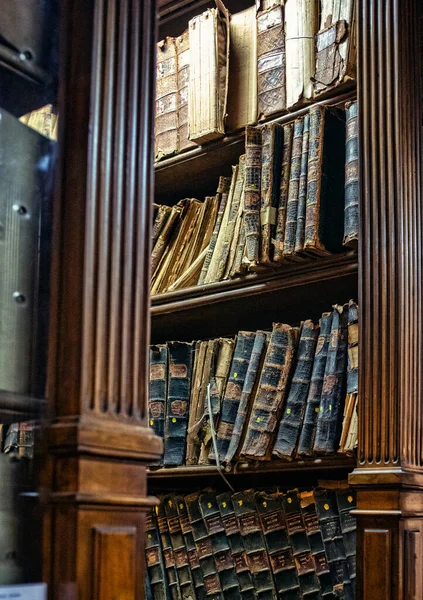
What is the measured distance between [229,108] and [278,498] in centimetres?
96

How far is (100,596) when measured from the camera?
1051mm

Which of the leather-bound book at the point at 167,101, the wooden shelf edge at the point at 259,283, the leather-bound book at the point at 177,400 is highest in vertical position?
the leather-bound book at the point at 167,101

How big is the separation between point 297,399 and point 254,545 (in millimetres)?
355

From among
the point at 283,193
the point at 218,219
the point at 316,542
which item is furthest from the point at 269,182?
the point at 316,542

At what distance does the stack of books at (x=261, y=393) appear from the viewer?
199cm

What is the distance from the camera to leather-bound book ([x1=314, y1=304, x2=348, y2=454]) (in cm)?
197

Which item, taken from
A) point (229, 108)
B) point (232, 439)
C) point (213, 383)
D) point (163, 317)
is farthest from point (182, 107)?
point (232, 439)

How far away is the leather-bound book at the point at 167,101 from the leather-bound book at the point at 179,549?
2.98 ft

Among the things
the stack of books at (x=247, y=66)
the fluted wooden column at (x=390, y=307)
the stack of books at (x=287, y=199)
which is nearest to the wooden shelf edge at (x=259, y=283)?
the stack of books at (x=287, y=199)

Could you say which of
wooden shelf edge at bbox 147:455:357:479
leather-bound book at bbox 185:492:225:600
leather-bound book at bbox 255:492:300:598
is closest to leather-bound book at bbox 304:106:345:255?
wooden shelf edge at bbox 147:455:357:479

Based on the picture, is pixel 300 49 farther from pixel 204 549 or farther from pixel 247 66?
pixel 204 549

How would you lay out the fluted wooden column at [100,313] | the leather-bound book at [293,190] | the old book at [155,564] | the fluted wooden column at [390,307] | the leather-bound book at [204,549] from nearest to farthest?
the fluted wooden column at [100,313] < the fluted wooden column at [390,307] < the leather-bound book at [293,190] < the leather-bound book at [204,549] < the old book at [155,564]

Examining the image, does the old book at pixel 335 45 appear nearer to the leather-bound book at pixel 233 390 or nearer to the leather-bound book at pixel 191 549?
the leather-bound book at pixel 233 390

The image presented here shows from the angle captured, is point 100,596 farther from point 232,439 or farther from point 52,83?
point 232,439
